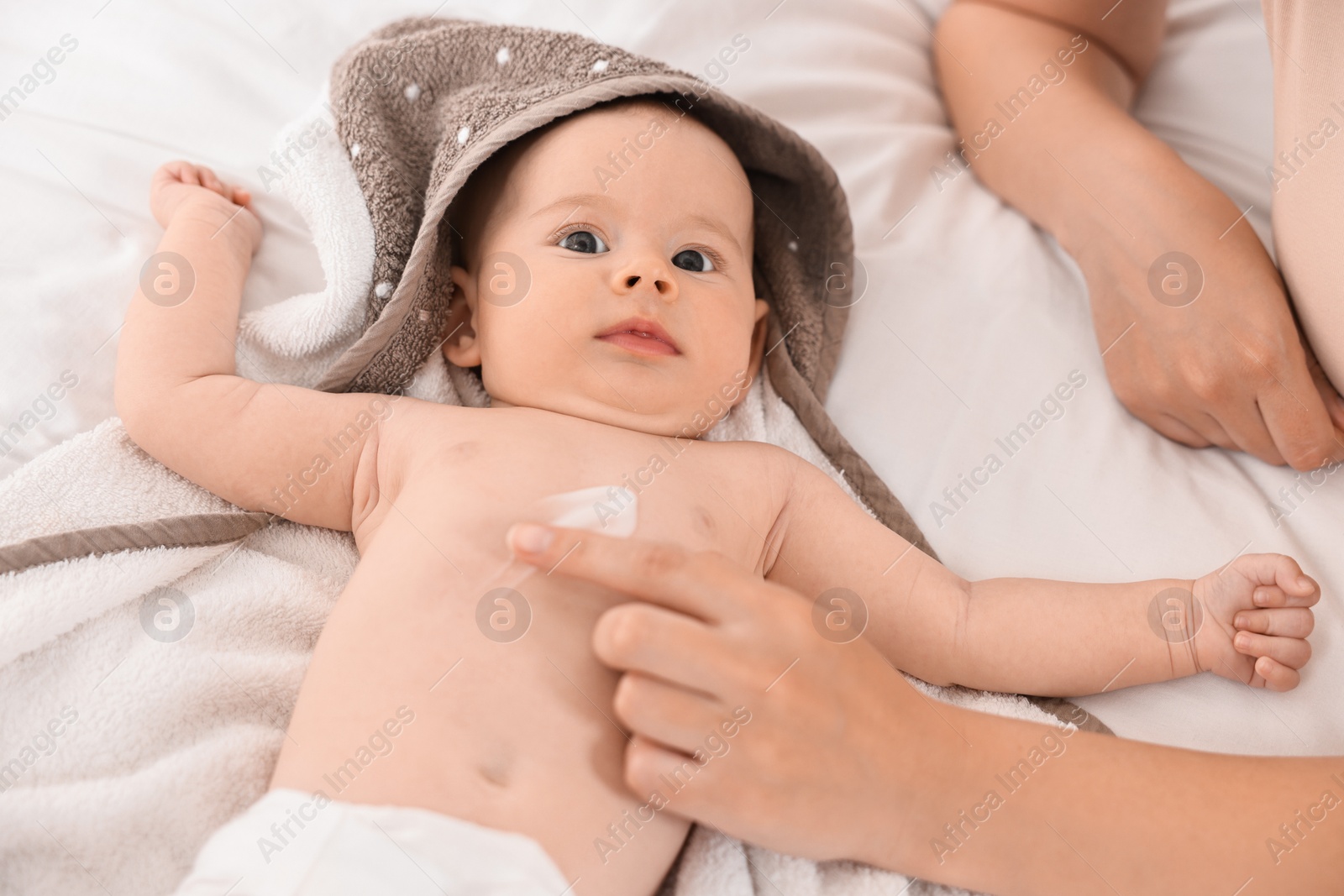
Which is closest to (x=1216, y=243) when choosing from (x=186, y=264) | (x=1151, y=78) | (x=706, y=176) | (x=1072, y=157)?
(x=1072, y=157)

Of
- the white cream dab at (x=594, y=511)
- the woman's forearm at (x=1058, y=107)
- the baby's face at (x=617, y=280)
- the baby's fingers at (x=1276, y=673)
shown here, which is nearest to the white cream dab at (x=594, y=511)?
the white cream dab at (x=594, y=511)

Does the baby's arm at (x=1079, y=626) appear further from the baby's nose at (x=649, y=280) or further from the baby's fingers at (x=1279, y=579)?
the baby's nose at (x=649, y=280)

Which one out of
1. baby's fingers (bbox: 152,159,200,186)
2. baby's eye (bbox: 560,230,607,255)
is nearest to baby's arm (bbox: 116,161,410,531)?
baby's fingers (bbox: 152,159,200,186)

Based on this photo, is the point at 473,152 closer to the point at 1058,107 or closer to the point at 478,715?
the point at 478,715

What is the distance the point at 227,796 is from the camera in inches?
41.5

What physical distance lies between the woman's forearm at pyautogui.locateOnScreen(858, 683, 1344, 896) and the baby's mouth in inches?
23.9

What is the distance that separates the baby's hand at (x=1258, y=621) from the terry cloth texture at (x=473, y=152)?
397 mm

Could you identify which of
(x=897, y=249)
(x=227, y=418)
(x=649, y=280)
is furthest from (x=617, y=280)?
(x=897, y=249)

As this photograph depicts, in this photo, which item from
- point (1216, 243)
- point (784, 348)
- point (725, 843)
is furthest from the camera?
point (784, 348)

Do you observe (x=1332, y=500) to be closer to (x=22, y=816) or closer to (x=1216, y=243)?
(x=1216, y=243)

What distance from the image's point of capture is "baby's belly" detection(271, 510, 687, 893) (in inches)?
38.8

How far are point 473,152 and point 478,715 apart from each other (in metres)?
0.83

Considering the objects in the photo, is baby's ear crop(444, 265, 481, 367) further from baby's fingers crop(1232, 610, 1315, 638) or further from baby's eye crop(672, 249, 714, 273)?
baby's fingers crop(1232, 610, 1315, 638)

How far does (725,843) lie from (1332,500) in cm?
109
